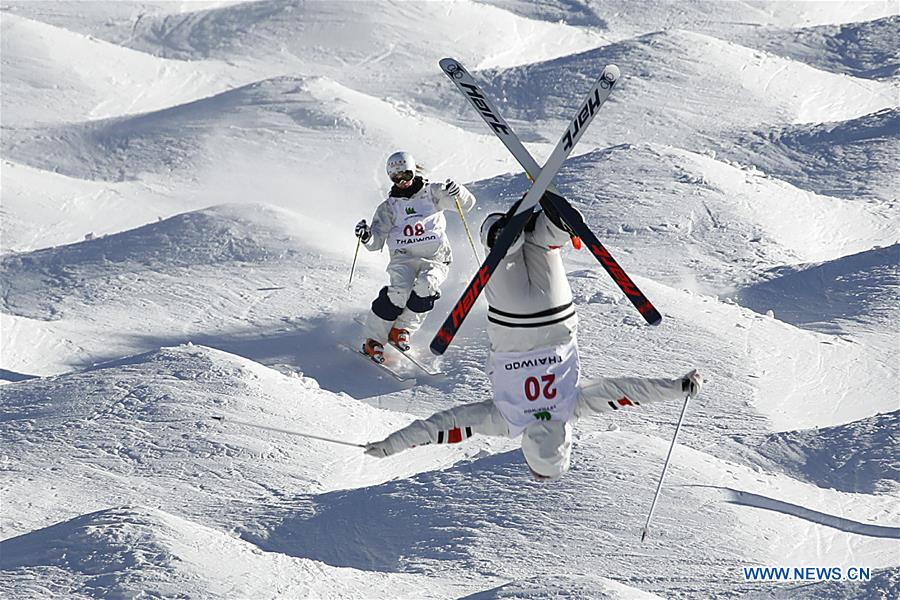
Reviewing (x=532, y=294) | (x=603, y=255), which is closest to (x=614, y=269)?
(x=603, y=255)

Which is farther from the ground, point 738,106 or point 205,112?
point 738,106

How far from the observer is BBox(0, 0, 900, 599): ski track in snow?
38.5 ft

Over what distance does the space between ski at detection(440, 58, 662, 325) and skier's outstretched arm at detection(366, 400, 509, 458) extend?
3.91 ft

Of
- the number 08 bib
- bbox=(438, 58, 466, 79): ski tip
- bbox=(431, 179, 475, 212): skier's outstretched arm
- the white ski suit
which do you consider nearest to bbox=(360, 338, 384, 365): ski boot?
the white ski suit

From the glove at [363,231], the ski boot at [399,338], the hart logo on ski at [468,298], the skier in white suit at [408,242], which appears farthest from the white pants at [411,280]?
the hart logo on ski at [468,298]

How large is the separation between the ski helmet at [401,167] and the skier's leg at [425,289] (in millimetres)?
1024

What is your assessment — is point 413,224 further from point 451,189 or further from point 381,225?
point 451,189

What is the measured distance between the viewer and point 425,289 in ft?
46.5

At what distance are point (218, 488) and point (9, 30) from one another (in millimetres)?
17821

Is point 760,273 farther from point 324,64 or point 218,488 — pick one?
point 324,64

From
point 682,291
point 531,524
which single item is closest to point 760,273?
point 682,291

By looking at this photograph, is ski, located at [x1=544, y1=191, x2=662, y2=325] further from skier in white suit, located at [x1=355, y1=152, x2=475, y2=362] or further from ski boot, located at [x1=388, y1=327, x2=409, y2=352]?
ski boot, located at [x1=388, y1=327, x2=409, y2=352]

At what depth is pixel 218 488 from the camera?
1290cm

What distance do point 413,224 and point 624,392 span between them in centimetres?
525
